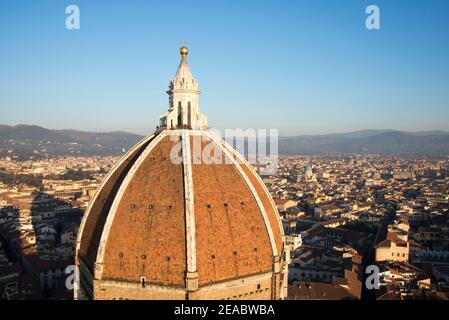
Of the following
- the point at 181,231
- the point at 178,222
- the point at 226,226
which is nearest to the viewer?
the point at 181,231

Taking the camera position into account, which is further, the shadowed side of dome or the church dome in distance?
the shadowed side of dome

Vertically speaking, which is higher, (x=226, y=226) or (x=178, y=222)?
(x=178, y=222)

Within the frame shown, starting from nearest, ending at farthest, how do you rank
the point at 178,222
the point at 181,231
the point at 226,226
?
the point at 181,231
the point at 178,222
the point at 226,226

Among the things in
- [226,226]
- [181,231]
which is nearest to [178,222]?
[181,231]

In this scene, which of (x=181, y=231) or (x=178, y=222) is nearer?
(x=181, y=231)

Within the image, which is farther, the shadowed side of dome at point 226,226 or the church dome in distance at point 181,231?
the shadowed side of dome at point 226,226

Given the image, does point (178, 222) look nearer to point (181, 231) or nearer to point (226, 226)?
point (181, 231)

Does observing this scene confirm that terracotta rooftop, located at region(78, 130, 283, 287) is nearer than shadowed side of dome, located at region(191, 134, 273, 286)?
Yes

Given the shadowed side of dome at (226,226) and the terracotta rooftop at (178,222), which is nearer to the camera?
the terracotta rooftop at (178,222)
